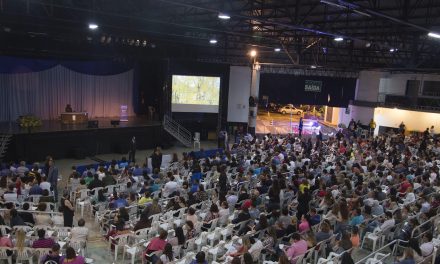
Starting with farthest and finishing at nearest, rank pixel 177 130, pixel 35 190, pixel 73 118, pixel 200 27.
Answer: pixel 177 130 < pixel 73 118 < pixel 200 27 < pixel 35 190

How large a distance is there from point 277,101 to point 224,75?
28.1ft

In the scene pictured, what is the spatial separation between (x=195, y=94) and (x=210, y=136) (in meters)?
3.36

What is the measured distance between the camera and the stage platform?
1972 cm

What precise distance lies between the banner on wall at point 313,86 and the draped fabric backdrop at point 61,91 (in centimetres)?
1507

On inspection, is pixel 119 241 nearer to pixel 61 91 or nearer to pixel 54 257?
pixel 54 257

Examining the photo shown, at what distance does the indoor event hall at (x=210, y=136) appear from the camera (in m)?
9.72

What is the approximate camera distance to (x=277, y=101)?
36062 millimetres

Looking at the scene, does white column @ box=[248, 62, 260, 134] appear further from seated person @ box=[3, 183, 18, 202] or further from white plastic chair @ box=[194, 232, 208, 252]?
white plastic chair @ box=[194, 232, 208, 252]

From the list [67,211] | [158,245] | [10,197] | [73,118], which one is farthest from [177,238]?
[73,118]

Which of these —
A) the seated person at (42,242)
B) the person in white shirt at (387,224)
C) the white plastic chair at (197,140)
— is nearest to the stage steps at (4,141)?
the white plastic chair at (197,140)

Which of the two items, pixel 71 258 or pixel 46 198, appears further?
pixel 46 198

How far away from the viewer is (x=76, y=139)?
851 inches

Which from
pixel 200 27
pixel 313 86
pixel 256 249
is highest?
pixel 200 27

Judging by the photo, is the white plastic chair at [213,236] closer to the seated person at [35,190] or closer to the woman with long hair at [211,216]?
the woman with long hair at [211,216]
